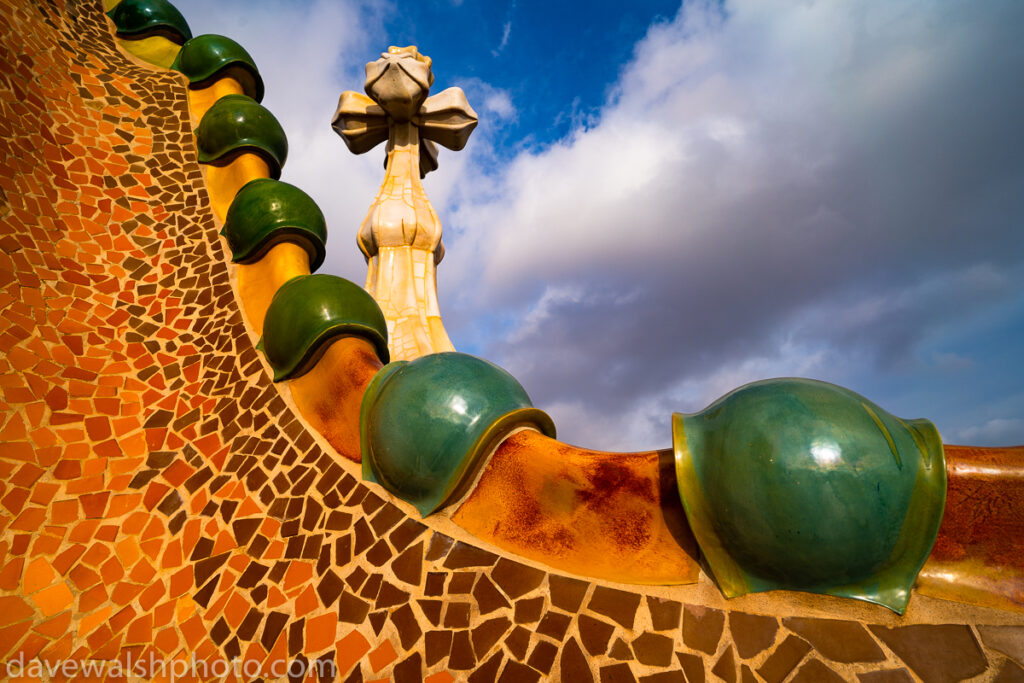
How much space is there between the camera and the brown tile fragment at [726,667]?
53.2 inches

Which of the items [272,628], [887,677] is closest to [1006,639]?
[887,677]

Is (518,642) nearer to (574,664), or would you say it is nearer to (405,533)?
(574,664)

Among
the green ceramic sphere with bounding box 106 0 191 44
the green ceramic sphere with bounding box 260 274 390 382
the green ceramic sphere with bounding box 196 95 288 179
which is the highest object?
the green ceramic sphere with bounding box 106 0 191 44

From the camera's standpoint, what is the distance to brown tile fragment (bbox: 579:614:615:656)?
1.49 meters

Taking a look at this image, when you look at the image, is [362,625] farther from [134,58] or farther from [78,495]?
[134,58]

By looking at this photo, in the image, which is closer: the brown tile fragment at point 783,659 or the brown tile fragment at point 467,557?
the brown tile fragment at point 783,659

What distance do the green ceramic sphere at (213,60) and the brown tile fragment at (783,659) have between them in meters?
6.18

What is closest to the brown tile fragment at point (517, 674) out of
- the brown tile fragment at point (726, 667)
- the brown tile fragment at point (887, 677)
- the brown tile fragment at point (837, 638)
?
the brown tile fragment at point (726, 667)

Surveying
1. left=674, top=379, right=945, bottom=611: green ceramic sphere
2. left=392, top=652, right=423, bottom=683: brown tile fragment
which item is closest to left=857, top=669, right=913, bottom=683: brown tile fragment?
left=674, top=379, right=945, bottom=611: green ceramic sphere

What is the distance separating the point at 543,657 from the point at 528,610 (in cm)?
14

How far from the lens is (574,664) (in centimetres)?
149

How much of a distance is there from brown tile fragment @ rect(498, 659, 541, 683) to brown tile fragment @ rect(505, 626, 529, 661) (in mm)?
23

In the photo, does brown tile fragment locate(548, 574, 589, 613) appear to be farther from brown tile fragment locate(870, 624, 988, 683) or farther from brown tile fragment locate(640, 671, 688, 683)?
brown tile fragment locate(870, 624, 988, 683)

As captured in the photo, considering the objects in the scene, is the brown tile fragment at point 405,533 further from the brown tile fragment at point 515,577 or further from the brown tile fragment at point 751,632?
the brown tile fragment at point 751,632
